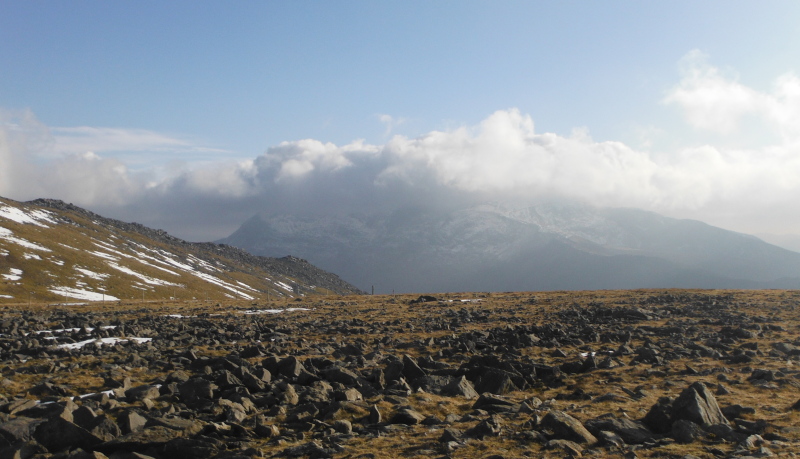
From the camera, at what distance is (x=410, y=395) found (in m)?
21.9

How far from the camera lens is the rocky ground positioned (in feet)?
50.6

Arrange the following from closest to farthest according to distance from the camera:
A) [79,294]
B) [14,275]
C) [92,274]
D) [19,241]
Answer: [79,294] < [14,275] < [92,274] < [19,241]

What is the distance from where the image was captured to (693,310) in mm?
59000

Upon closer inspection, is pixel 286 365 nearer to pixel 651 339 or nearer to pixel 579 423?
pixel 579 423

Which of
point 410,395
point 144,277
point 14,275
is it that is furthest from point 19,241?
point 410,395

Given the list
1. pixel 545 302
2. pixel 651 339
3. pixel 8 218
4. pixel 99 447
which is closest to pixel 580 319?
pixel 651 339

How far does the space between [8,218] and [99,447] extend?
730 ft

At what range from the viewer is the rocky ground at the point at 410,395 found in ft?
50.6

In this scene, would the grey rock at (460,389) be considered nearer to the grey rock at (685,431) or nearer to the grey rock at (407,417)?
the grey rock at (407,417)

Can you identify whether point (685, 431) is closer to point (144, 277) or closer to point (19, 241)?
point (144, 277)

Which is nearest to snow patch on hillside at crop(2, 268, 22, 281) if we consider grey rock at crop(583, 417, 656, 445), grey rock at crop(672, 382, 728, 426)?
grey rock at crop(583, 417, 656, 445)

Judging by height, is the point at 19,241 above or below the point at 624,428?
below

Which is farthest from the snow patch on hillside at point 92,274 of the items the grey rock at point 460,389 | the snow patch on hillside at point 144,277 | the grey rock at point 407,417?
the grey rock at point 407,417

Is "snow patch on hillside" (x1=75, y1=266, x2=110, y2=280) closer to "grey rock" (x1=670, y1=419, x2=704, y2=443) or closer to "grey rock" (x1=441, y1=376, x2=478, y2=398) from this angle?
"grey rock" (x1=441, y1=376, x2=478, y2=398)
